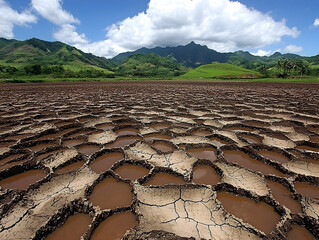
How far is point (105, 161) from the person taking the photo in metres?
3.64

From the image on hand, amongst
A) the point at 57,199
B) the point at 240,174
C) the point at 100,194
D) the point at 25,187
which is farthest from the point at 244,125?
the point at 25,187

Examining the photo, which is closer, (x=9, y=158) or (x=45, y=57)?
(x=9, y=158)

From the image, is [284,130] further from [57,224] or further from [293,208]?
[57,224]

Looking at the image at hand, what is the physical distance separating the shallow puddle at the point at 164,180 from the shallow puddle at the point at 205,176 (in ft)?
0.85

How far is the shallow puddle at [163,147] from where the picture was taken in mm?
4102

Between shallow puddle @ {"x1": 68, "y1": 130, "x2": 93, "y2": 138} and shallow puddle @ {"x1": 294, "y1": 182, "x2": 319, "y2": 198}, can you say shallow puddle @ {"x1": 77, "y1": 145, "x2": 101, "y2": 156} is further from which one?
shallow puddle @ {"x1": 294, "y1": 182, "x2": 319, "y2": 198}

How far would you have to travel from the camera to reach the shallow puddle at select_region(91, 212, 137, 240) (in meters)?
1.97

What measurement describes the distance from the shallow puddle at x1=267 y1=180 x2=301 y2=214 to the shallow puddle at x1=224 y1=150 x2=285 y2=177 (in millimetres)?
356

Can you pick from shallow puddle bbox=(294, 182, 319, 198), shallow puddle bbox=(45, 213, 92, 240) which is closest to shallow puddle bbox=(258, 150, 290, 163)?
shallow puddle bbox=(294, 182, 319, 198)

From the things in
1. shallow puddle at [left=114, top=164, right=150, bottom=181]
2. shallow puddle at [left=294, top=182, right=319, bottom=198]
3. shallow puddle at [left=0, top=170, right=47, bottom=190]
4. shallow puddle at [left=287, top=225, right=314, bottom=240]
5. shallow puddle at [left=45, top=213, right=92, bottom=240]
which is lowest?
shallow puddle at [left=114, top=164, right=150, bottom=181]

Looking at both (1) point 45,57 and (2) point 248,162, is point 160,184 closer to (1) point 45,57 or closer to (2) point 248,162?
(2) point 248,162

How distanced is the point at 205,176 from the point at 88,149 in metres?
2.64

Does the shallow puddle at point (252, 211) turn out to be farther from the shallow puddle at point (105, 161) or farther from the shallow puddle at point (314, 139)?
the shallow puddle at point (314, 139)

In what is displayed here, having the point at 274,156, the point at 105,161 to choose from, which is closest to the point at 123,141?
the point at 105,161
